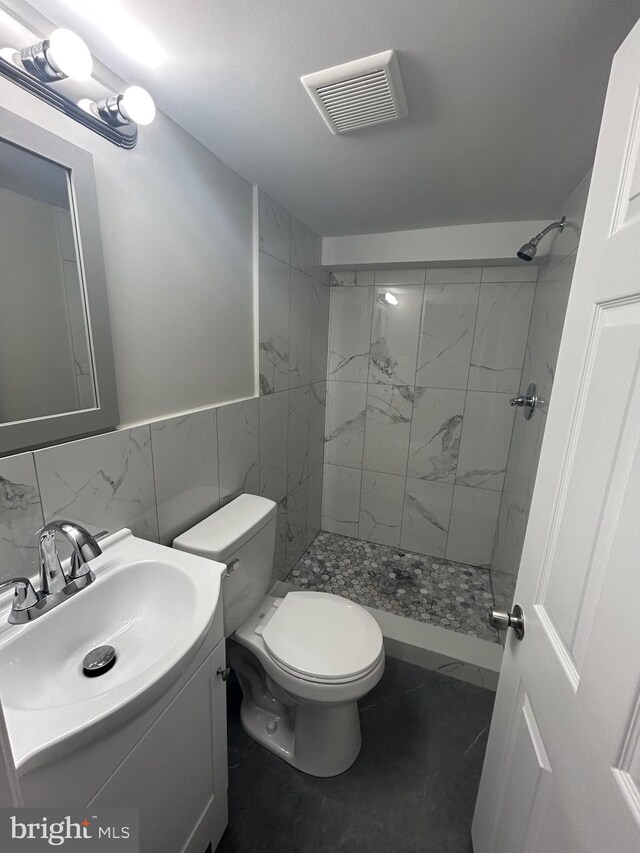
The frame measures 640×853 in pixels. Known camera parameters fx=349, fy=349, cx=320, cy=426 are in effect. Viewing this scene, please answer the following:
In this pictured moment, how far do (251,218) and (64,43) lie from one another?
898 millimetres

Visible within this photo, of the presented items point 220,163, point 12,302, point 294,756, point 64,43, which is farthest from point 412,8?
point 294,756

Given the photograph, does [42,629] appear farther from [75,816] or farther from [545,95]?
[545,95]

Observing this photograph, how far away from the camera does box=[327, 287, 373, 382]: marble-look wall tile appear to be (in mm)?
2342

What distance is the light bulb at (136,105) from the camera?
81 centimetres

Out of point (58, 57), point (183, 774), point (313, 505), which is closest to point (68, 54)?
point (58, 57)

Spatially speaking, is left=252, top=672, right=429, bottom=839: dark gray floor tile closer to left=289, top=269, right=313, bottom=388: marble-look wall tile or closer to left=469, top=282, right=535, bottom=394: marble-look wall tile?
left=289, top=269, right=313, bottom=388: marble-look wall tile

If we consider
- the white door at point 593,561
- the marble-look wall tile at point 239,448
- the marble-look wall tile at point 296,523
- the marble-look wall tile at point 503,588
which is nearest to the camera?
the white door at point 593,561

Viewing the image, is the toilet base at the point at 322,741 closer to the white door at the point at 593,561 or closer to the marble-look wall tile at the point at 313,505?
the white door at the point at 593,561

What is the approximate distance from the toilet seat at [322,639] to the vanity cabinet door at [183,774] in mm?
278

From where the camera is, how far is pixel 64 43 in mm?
662

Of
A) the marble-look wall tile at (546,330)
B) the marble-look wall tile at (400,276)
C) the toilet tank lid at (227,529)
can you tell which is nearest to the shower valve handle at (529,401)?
the marble-look wall tile at (546,330)

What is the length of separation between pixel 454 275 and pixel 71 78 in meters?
1.91

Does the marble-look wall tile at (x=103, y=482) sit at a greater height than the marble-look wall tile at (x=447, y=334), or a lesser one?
lesser

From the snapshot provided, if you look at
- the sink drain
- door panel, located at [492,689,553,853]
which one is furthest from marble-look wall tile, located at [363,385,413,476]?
the sink drain
